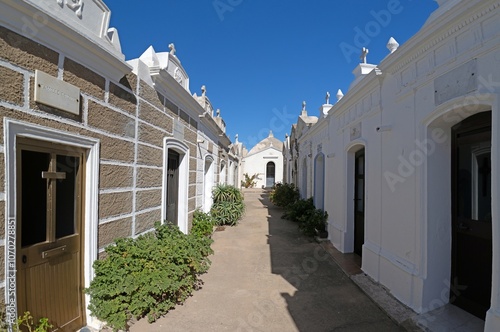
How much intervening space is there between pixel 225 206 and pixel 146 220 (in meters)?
4.72

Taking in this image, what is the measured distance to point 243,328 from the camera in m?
3.04

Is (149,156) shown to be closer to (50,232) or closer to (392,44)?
(50,232)

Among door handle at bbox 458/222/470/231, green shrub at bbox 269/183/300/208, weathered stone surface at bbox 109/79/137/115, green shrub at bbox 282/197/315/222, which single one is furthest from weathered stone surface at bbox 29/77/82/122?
green shrub at bbox 269/183/300/208

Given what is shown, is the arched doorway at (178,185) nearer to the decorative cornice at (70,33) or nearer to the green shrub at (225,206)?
the decorative cornice at (70,33)

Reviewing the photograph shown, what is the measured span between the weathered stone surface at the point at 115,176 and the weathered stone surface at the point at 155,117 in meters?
0.85

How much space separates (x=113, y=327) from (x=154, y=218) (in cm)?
183

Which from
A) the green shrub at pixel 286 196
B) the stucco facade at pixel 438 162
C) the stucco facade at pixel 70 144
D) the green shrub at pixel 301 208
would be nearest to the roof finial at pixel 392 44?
the stucco facade at pixel 438 162

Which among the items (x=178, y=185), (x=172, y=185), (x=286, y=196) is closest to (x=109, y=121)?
(x=172, y=185)

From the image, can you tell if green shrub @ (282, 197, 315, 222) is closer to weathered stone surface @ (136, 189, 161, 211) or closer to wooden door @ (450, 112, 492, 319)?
weathered stone surface @ (136, 189, 161, 211)

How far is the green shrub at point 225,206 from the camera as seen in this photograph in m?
8.59

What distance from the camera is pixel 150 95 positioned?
161 inches

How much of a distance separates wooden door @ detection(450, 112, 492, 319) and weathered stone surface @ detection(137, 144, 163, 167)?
13.4 feet

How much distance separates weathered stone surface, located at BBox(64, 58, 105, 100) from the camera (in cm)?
260

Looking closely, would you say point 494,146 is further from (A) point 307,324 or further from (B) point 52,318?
(B) point 52,318
